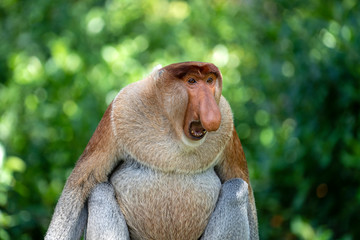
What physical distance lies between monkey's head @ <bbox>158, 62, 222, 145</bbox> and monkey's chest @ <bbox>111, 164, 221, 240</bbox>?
27 cm

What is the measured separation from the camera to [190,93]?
2793 mm

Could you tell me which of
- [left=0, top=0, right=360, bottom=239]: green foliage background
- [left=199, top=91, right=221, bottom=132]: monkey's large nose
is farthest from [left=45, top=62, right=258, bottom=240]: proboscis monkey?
[left=0, top=0, right=360, bottom=239]: green foliage background

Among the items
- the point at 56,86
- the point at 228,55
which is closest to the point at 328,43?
the point at 228,55

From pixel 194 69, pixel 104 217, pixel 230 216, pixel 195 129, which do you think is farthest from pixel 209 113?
pixel 104 217

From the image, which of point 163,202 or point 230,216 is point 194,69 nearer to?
point 163,202

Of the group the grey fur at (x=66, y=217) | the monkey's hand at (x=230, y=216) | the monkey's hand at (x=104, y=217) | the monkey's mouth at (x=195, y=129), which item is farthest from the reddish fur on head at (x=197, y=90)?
the grey fur at (x=66, y=217)

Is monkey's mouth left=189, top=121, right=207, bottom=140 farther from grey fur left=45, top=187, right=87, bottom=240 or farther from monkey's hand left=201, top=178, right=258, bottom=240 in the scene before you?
grey fur left=45, top=187, right=87, bottom=240

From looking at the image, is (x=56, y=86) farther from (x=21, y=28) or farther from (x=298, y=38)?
(x=21, y=28)

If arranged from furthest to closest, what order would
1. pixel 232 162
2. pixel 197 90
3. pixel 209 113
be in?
pixel 232 162 < pixel 197 90 < pixel 209 113

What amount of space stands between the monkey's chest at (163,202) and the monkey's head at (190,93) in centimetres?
27

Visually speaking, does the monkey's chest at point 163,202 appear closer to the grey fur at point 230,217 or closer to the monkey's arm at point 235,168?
the grey fur at point 230,217

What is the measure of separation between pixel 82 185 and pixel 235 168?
876mm

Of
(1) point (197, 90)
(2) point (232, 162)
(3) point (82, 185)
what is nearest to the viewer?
(1) point (197, 90)

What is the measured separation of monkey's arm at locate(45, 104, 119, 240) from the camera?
119 inches
